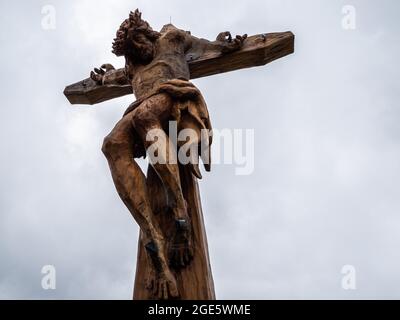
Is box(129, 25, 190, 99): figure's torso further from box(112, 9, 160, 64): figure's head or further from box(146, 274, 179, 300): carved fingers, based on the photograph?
box(146, 274, 179, 300): carved fingers

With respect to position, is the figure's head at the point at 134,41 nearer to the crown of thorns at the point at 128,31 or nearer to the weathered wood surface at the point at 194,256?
the crown of thorns at the point at 128,31

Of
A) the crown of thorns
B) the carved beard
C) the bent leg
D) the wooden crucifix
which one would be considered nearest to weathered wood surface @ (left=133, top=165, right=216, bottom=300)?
the wooden crucifix

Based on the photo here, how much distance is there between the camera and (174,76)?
501 centimetres

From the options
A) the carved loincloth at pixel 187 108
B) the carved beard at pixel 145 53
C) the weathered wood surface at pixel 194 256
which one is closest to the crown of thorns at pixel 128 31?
the carved beard at pixel 145 53

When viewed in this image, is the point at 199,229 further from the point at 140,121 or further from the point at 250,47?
the point at 250,47

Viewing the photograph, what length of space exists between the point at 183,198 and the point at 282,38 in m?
2.05

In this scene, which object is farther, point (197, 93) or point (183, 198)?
point (197, 93)

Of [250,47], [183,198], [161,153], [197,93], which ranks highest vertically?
[250,47]

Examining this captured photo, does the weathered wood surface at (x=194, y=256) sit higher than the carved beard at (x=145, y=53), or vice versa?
the carved beard at (x=145, y=53)

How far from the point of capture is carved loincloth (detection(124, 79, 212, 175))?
4.61 metres

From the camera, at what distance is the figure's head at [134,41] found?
5113 mm

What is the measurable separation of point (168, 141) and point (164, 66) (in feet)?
3.07

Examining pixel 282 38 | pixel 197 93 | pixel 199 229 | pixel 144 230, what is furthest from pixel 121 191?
pixel 282 38
